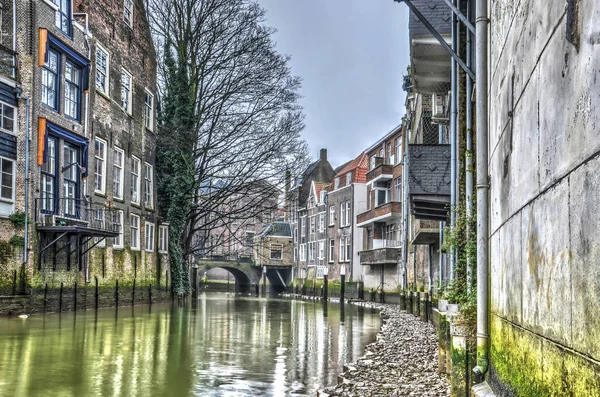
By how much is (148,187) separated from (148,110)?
3.51 m

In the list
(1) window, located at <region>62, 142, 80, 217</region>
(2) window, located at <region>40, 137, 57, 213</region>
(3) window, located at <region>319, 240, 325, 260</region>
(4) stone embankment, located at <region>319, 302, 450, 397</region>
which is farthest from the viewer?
(3) window, located at <region>319, 240, 325, 260</region>

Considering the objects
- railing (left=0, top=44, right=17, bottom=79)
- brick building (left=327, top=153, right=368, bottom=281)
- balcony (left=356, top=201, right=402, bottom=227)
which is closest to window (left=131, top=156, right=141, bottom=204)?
railing (left=0, top=44, right=17, bottom=79)

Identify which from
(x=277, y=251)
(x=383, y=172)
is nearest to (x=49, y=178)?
(x=383, y=172)

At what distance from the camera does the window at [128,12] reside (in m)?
28.7

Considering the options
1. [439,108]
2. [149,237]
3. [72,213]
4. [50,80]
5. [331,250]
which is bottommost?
[331,250]

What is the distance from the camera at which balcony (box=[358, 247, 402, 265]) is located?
41.2 m

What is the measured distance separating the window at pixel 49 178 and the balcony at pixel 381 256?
24.0 m

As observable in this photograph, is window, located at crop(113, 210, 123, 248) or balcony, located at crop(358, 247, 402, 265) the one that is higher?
window, located at crop(113, 210, 123, 248)

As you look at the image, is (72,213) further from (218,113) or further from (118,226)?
(218,113)

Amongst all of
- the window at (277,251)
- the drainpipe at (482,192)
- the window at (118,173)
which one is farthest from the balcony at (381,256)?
the drainpipe at (482,192)

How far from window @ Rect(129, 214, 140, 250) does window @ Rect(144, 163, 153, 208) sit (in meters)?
1.31

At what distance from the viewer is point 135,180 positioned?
29734mm

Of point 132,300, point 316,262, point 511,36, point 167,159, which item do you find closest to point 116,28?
point 167,159

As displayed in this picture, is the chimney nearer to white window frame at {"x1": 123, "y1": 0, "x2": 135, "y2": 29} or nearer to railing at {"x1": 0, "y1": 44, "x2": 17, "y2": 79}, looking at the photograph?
white window frame at {"x1": 123, "y1": 0, "x2": 135, "y2": 29}
